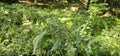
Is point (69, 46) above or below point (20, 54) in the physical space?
above

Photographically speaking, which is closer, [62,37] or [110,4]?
[62,37]

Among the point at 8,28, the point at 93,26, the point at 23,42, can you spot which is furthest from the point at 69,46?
the point at 8,28

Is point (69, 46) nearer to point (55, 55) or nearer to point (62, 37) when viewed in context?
point (62, 37)

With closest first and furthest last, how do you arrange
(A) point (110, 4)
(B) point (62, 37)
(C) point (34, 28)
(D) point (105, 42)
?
(B) point (62, 37)
(D) point (105, 42)
(C) point (34, 28)
(A) point (110, 4)

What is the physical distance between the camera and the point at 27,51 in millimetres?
3008

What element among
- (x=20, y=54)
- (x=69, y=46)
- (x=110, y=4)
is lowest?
(x=110, y=4)

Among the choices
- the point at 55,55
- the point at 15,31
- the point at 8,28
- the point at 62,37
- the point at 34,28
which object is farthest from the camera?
the point at 8,28

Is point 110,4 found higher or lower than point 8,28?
lower

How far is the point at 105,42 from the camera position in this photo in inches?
116

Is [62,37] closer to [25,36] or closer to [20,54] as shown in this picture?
[20,54]

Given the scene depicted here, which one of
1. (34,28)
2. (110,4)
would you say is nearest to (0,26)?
(34,28)

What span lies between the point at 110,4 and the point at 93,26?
30.1ft

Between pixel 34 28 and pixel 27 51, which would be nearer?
pixel 27 51

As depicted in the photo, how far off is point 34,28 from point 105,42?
105 cm
